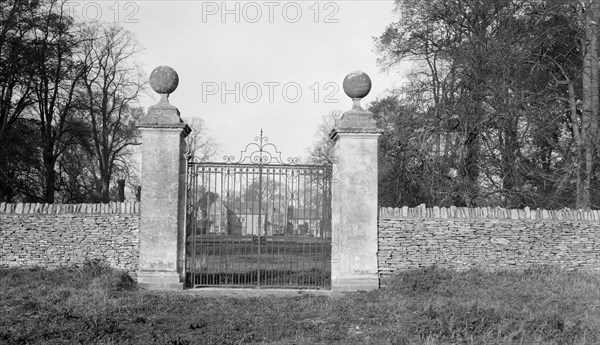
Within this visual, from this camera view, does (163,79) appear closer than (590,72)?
Yes

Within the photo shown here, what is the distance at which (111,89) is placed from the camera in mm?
30859

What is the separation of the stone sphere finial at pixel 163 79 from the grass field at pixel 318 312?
348 centimetres

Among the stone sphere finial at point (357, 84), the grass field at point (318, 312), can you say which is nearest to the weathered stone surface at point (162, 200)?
the grass field at point (318, 312)

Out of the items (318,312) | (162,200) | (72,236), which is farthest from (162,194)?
(318,312)

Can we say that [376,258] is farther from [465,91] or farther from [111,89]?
[111,89]

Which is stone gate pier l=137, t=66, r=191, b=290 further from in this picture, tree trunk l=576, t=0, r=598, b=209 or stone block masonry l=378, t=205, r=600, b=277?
tree trunk l=576, t=0, r=598, b=209

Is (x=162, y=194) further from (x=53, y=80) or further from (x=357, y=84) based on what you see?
(x=53, y=80)

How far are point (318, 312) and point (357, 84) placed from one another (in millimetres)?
4531

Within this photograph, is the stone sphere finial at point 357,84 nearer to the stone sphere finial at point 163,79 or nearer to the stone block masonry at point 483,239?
the stone block masonry at point 483,239

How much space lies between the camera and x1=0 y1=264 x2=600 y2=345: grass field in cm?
707

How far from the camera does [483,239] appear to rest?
449 inches

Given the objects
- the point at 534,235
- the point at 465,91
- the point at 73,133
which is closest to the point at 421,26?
the point at 465,91

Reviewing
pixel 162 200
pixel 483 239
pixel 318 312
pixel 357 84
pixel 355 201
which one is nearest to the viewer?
pixel 318 312

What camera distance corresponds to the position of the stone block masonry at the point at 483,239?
11172 millimetres
